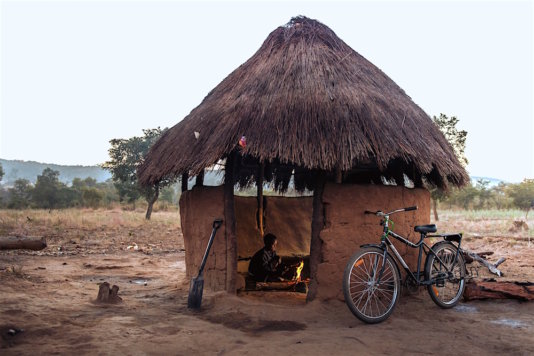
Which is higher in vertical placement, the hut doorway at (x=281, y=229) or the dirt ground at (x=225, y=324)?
the hut doorway at (x=281, y=229)

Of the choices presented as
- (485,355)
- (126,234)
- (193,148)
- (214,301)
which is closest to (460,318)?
(485,355)

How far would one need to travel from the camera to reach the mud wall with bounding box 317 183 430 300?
5.27 meters

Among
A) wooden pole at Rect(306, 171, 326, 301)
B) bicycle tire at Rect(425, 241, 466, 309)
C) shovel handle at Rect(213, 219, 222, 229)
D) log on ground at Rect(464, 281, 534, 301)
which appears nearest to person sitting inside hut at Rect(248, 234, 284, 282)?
shovel handle at Rect(213, 219, 222, 229)

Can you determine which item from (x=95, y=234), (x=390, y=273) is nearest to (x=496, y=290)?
(x=390, y=273)

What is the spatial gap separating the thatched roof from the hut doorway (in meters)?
2.06

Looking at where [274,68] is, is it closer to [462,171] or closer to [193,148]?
[193,148]

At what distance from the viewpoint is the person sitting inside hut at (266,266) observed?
6.99 metres

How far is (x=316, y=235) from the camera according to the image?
5391 mm

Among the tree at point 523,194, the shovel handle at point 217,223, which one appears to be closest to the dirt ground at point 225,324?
the shovel handle at point 217,223

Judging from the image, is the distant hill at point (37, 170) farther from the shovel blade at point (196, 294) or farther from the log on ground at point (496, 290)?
the log on ground at point (496, 290)

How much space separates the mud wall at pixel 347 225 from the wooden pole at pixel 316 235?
49mm

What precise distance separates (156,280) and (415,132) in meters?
4.76

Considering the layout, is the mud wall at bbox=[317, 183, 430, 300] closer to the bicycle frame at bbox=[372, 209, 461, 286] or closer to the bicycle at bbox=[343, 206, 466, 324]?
the bicycle at bbox=[343, 206, 466, 324]

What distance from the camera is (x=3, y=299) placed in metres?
5.10
